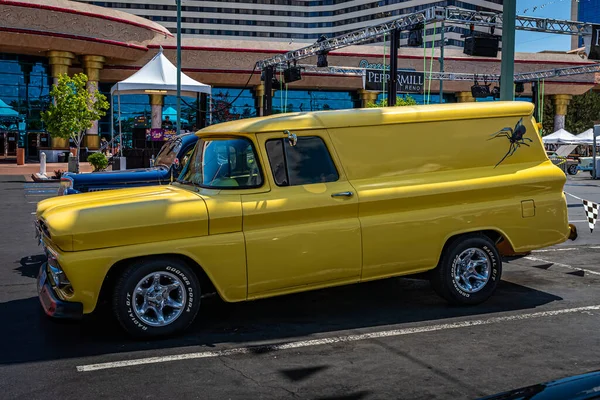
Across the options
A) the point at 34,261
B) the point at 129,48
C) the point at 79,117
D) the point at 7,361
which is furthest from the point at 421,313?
the point at 129,48

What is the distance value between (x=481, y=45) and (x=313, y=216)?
46.3 ft

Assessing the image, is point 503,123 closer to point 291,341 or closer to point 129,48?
point 291,341

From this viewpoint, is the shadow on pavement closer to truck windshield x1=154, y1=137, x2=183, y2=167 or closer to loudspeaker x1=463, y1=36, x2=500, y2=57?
truck windshield x1=154, y1=137, x2=183, y2=167

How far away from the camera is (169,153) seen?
10047mm

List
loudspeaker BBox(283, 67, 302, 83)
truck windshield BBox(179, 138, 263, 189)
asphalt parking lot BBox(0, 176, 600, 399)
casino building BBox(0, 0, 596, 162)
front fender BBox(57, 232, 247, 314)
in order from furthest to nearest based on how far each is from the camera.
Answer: casino building BBox(0, 0, 596, 162) < loudspeaker BBox(283, 67, 302, 83) < truck windshield BBox(179, 138, 263, 189) < front fender BBox(57, 232, 247, 314) < asphalt parking lot BBox(0, 176, 600, 399)

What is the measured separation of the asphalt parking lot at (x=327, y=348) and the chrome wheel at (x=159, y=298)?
9.2 inches

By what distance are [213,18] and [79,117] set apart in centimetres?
9957

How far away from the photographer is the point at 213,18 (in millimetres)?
126250

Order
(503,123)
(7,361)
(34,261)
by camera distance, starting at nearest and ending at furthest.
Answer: (7,361) < (503,123) < (34,261)

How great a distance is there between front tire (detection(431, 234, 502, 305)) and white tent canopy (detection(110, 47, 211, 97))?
19.0 metres

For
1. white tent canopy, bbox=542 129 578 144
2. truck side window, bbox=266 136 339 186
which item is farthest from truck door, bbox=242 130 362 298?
white tent canopy, bbox=542 129 578 144

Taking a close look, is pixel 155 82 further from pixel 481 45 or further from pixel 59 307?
pixel 59 307

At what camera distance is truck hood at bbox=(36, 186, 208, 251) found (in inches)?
217

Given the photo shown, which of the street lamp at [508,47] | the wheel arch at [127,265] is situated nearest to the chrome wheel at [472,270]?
the wheel arch at [127,265]
